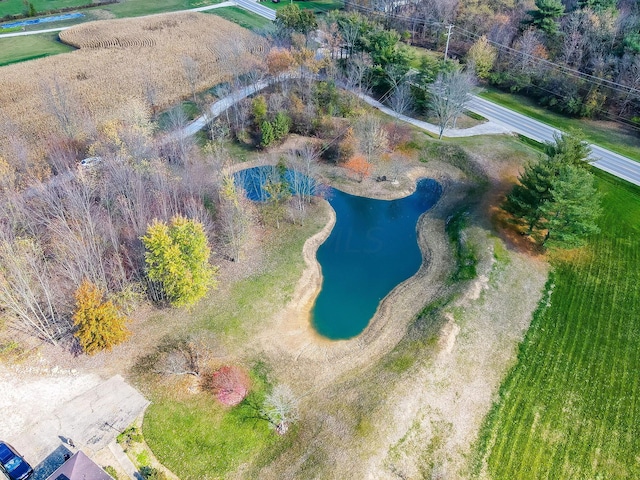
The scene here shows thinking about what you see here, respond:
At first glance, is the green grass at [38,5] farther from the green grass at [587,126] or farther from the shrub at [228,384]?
the shrub at [228,384]

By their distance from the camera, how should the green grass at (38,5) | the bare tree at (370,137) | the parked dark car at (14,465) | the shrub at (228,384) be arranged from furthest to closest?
the green grass at (38,5) → the bare tree at (370,137) → the shrub at (228,384) → the parked dark car at (14,465)

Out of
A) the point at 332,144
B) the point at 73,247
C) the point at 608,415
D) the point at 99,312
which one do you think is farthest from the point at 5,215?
the point at 608,415

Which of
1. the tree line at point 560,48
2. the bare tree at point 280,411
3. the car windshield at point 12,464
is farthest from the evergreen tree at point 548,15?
the car windshield at point 12,464

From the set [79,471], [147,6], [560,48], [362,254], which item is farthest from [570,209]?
[147,6]

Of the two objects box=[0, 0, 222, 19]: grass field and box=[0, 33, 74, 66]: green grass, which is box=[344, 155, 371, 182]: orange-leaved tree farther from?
box=[0, 0, 222, 19]: grass field

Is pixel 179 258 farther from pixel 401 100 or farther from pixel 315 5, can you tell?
pixel 315 5

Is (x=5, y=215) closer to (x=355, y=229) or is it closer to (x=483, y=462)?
(x=355, y=229)
